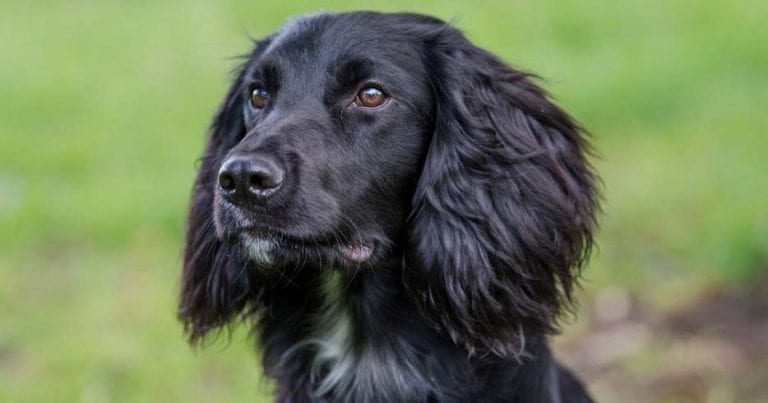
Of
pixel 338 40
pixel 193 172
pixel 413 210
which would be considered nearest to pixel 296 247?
pixel 413 210

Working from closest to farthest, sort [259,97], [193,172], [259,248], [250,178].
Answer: [250,178], [259,248], [259,97], [193,172]

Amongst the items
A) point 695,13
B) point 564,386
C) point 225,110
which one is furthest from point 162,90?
point 564,386

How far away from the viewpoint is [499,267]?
14.1 ft

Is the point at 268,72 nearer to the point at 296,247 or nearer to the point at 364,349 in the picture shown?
the point at 296,247

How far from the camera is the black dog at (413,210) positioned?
4176 millimetres

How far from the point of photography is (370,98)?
4.30 m

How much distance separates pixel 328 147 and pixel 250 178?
33 cm

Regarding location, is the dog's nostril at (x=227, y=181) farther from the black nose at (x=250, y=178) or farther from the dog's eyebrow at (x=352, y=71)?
the dog's eyebrow at (x=352, y=71)

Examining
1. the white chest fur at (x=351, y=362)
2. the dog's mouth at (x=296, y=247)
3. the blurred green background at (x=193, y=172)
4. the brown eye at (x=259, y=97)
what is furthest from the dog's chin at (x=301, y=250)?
the blurred green background at (x=193, y=172)

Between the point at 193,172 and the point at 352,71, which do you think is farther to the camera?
the point at 193,172

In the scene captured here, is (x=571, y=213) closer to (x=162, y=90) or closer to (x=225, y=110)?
(x=225, y=110)

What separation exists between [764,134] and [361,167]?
5017mm

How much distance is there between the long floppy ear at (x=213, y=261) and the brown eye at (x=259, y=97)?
9.6 inches

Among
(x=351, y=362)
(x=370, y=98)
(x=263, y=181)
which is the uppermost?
(x=370, y=98)
